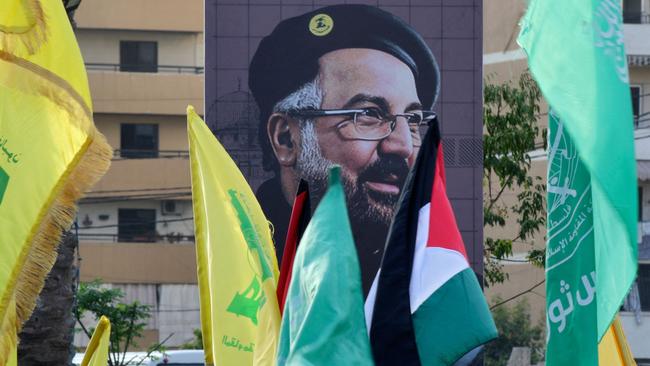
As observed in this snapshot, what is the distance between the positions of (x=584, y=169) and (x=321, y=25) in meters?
7.78

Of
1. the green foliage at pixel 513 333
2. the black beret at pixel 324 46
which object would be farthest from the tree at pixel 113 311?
the green foliage at pixel 513 333

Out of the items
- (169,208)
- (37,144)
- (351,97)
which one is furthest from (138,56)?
(37,144)

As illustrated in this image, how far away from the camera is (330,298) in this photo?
5.22 metres

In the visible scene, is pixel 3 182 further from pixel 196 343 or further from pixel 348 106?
pixel 196 343

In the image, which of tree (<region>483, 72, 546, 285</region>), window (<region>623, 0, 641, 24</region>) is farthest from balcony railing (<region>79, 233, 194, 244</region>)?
tree (<region>483, 72, 546, 285</region>)

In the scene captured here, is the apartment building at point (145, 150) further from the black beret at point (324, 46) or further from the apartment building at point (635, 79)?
the black beret at point (324, 46)

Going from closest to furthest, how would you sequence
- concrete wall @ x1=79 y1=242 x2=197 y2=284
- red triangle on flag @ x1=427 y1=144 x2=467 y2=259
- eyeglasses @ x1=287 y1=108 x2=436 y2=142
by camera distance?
red triangle on flag @ x1=427 y1=144 x2=467 y2=259
eyeglasses @ x1=287 y1=108 x2=436 y2=142
concrete wall @ x1=79 y1=242 x2=197 y2=284

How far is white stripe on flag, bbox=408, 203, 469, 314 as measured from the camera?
5984 mm

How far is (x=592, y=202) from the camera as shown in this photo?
19.2 ft

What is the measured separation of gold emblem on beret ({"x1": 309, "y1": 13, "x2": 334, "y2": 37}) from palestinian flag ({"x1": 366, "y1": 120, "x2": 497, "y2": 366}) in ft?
25.1

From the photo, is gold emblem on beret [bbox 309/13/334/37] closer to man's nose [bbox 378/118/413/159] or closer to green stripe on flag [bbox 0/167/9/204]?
man's nose [bbox 378/118/413/159]

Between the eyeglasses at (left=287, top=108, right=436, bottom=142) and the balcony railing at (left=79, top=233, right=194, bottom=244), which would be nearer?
the eyeglasses at (left=287, top=108, right=436, bottom=142)

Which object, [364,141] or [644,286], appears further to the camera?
[644,286]

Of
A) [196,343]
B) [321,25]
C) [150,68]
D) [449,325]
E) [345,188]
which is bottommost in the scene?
[196,343]
